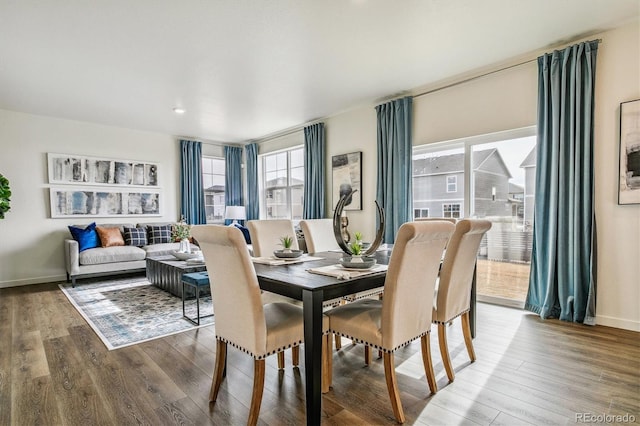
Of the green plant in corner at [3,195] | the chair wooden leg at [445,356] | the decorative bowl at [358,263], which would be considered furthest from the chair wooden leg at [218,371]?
the green plant in corner at [3,195]

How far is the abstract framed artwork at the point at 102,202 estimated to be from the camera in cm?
528

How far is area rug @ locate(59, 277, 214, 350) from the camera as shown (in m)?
2.90

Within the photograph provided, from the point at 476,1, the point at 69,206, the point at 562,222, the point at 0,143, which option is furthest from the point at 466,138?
the point at 0,143

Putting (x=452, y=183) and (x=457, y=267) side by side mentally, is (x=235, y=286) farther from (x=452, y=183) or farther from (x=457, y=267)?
(x=452, y=183)

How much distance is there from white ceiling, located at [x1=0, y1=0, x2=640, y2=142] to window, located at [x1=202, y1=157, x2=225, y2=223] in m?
2.49

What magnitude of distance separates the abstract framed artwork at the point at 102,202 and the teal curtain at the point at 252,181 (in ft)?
5.78

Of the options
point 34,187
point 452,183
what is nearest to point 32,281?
point 34,187

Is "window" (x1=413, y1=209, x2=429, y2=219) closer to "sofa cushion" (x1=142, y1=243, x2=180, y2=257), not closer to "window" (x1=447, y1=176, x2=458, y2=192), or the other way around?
"window" (x1=447, y1=176, x2=458, y2=192)

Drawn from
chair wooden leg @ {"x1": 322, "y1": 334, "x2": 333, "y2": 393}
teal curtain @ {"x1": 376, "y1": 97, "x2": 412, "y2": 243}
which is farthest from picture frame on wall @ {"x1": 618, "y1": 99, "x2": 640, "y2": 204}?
chair wooden leg @ {"x1": 322, "y1": 334, "x2": 333, "y2": 393}

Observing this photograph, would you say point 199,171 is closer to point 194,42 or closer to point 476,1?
point 194,42

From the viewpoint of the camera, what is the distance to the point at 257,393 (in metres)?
1.62

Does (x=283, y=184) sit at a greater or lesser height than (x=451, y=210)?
greater

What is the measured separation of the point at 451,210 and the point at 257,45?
2.79 meters

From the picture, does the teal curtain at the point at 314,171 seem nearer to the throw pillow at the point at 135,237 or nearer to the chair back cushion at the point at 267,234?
the chair back cushion at the point at 267,234
